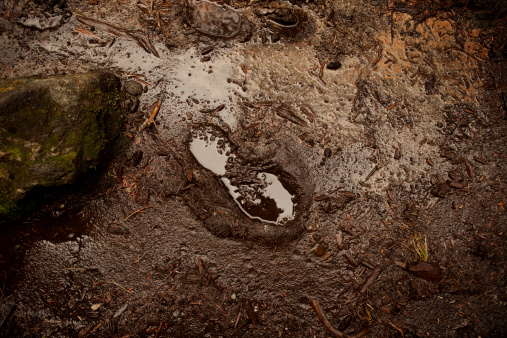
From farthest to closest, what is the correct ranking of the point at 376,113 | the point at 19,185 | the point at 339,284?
the point at 376,113, the point at 339,284, the point at 19,185

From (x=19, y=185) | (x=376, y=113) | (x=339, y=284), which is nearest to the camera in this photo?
(x=19, y=185)

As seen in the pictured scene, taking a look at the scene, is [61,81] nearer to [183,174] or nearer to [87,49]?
[87,49]

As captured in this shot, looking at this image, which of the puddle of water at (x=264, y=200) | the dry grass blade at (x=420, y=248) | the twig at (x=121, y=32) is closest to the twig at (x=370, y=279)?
the dry grass blade at (x=420, y=248)

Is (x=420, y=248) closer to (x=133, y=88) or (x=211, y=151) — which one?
(x=211, y=151)

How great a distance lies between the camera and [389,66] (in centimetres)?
288

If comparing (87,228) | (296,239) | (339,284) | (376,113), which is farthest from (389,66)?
(87,228)

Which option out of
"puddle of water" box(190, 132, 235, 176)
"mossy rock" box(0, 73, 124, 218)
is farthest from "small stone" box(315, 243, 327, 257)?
"mossy rock" box(0, 73, 124, 218)

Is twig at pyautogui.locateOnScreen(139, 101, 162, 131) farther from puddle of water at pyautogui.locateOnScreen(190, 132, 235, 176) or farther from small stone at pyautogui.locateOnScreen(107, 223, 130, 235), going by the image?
small stone at pyautogui.locateOnScreen(107, 223, 130, 235)

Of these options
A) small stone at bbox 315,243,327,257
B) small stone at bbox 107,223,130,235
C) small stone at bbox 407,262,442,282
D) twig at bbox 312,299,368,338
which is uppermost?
small stone at bbox 407,262,442,282

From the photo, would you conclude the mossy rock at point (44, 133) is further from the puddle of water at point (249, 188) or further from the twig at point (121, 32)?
the puddle of water at point (249, 188)

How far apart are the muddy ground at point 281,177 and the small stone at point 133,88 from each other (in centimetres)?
1

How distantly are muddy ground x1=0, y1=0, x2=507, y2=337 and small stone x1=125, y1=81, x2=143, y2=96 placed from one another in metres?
0.01

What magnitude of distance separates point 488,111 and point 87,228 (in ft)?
12.9

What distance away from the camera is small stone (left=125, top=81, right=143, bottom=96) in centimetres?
279
